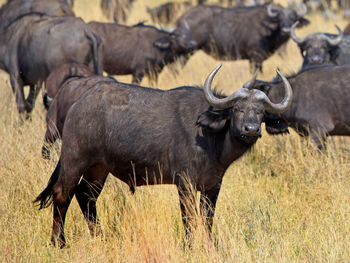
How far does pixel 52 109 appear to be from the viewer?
673 centimetres

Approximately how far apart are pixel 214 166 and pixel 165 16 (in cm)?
1631

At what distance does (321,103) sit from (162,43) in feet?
19.2

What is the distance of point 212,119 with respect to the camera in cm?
476

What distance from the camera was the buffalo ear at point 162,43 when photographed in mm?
12320

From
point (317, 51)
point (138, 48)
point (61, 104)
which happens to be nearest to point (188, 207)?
point (61, 104)

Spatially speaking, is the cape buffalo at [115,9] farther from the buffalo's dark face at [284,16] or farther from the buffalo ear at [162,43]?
the buffalo ear at [162,43]

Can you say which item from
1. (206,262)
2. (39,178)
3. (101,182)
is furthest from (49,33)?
(206,262)

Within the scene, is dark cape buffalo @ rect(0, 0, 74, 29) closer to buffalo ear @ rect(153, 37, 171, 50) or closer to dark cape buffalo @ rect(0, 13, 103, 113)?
buffalo ear @ rect(153, 37, 171, 50)

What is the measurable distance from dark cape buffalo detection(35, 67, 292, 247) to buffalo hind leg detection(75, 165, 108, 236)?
4.3 inches

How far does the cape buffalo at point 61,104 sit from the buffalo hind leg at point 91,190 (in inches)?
45.8

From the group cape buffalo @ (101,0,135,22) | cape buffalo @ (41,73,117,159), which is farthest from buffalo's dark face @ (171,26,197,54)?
cape buffalo @ (101,0,135,22)

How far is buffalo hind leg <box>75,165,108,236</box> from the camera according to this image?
5254 millimetres

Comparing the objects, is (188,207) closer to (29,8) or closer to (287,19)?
(29,8)

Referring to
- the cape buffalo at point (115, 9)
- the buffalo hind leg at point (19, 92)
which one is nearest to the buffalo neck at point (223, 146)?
the buffalo hind leg at point (19, 92)
